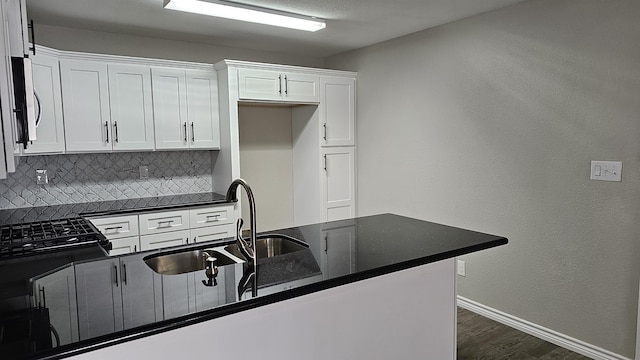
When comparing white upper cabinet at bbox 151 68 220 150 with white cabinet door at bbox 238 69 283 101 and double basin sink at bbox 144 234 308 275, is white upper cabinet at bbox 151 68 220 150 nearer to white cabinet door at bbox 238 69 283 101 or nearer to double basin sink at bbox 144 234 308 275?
white cabinet door at bbox 238 69 283 101

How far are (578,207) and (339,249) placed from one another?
1834mm

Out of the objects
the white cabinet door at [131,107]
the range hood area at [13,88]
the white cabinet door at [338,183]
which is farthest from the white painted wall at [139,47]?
the range hood area at [13,88]

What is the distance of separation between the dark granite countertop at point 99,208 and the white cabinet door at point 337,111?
1298 millimetres

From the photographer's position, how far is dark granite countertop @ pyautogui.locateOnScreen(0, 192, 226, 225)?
3211 millimetres

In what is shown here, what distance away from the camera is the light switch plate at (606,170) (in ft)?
8.54

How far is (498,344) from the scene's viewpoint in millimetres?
2980

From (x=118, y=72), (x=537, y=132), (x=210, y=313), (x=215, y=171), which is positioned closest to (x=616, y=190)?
(x=537, y=132)

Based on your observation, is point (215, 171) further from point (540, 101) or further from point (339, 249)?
point (540, 101)

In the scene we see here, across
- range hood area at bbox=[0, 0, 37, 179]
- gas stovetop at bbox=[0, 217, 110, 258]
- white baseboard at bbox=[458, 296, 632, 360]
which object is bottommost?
white baseboard at bbox=[458, 296, 632, 360]

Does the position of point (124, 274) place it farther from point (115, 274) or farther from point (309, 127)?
point (309, 127)

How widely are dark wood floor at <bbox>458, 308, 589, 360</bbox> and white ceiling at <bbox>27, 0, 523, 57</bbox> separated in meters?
2.37

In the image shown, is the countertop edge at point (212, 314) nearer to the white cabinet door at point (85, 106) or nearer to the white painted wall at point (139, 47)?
the white cabinet door at point (85, 106)

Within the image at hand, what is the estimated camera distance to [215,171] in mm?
4285

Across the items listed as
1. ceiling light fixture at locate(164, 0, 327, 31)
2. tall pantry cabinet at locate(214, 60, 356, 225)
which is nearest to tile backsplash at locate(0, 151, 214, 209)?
tall pantry cabinet at locate(214, 60, 356, 225)
